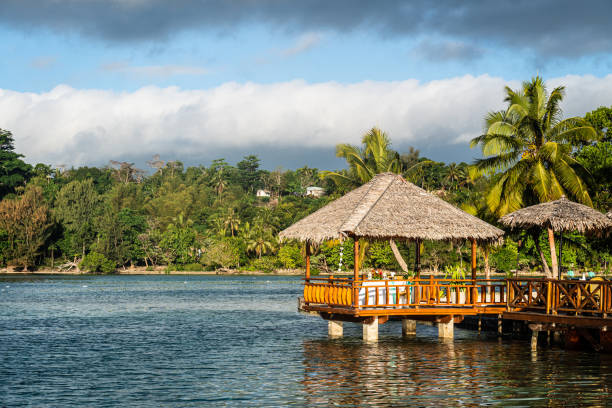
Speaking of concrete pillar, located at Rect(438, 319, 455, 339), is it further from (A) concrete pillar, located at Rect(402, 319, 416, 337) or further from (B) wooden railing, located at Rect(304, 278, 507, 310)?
(A) concrete pillar, located at Rect(402, 319, 416, 337)

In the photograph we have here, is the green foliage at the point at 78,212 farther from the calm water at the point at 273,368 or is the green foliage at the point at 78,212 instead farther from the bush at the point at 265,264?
the calm water at the point at 273,368

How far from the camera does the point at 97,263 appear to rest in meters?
101

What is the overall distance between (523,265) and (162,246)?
163ft

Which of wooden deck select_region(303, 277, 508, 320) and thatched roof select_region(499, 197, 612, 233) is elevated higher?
thatched roof select_region(499, 197, 612, 233)

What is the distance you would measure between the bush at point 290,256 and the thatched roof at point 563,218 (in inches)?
2990

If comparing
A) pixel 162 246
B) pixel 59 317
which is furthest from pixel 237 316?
pixel 162 246

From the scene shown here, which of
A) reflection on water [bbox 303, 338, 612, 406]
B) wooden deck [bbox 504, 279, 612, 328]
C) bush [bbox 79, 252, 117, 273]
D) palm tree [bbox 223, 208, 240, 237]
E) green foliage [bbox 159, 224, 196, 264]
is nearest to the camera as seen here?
reflection on water [bbox 303, 338, 612, 406]

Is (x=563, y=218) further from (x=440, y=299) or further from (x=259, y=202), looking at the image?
(x=259, y=202)

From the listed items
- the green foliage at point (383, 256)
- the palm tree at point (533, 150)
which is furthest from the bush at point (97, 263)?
the palm tree at point (533, 150)

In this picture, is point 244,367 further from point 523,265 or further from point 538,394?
Result: point 523,265

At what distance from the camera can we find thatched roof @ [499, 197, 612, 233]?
22.8 metres

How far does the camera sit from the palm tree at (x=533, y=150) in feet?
99.8

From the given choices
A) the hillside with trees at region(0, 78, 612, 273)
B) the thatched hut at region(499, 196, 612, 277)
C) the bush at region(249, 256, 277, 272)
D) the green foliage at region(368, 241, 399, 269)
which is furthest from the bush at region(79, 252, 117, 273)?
the thatched hut at region(499, 196, 612, 277)

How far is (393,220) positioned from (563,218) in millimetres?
5391
